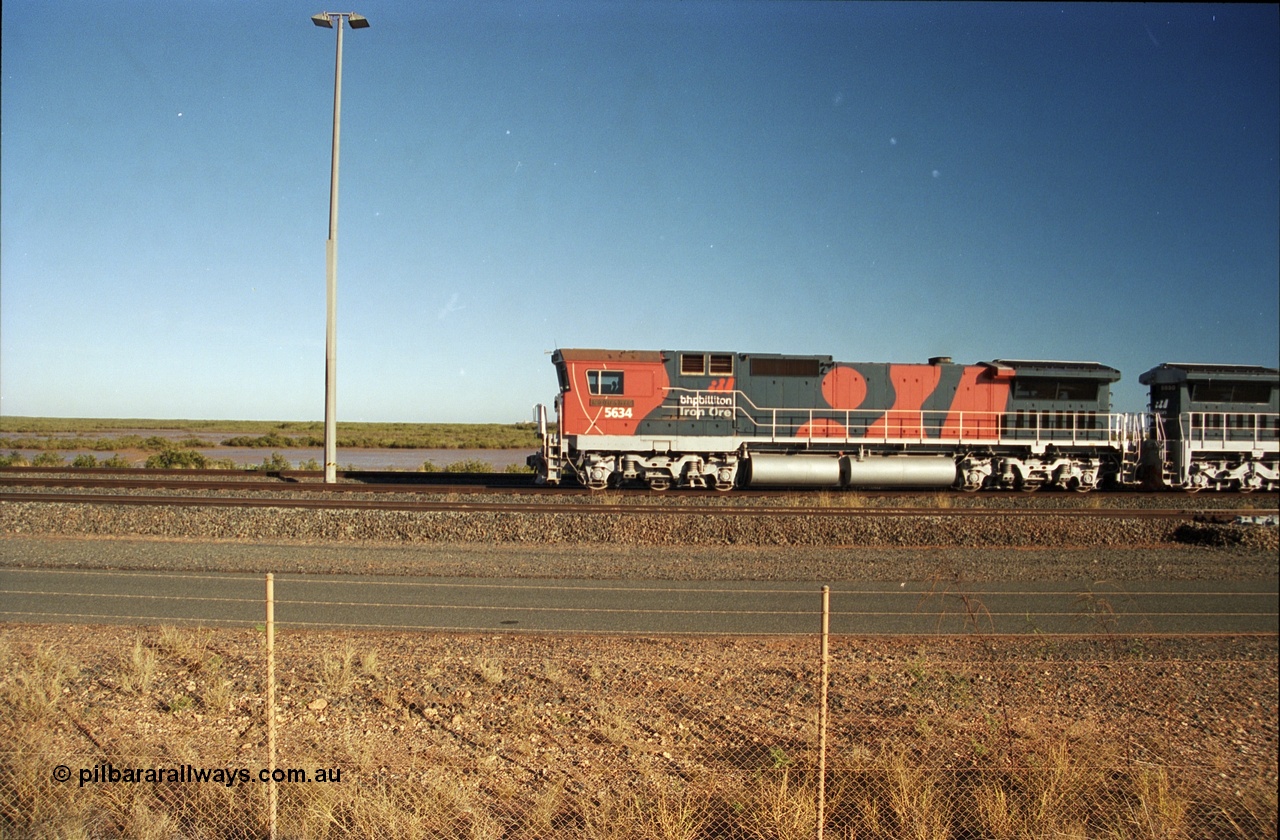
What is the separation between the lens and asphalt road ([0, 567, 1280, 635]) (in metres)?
9.02

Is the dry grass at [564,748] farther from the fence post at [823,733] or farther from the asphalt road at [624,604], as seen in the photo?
the asphalt road at [624,604]

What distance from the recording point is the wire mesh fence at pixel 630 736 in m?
4.73

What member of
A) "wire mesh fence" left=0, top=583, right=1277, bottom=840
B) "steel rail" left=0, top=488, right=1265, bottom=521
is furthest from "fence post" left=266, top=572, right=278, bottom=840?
"steel rail" left=0, top=488, right=1265, bottom=521

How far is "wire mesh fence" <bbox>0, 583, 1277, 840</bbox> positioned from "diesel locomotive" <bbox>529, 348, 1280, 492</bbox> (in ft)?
37.6

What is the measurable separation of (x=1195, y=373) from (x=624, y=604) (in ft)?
58.9

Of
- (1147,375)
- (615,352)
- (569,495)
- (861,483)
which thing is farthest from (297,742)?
(1147,375)

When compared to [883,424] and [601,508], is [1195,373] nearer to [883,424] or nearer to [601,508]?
[883,424]

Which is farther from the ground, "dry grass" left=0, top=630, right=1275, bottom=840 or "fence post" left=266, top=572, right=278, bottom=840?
"fence post" left=266, top=572, right=278, bottom=840

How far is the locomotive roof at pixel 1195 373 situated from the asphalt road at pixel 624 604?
10.5m

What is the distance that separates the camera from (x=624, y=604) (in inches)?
396

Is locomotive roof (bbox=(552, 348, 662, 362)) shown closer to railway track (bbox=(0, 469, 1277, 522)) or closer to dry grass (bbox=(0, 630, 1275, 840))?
railway track (bbox=(0, 469, 1277, 522))

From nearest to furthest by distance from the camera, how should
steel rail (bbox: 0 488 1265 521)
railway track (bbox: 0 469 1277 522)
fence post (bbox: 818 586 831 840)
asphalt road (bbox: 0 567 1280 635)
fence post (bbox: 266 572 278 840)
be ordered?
1. fence post (bbox: 818 586 831 840)
2. fence post (bbox: 266 572 278 840)
3. asphalt road (bbox: 0 567 1280 635)
4. steel rail (bbox: 0 488 1265 521)
5. railway track (bbox: 0 469 1277 522)

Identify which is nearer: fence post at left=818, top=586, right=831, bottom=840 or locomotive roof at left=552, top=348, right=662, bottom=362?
fence post at left=818, top=586, right=831, bottom=840

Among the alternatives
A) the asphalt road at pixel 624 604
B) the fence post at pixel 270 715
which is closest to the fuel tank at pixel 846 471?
the asphalt road at pixel 624 604
